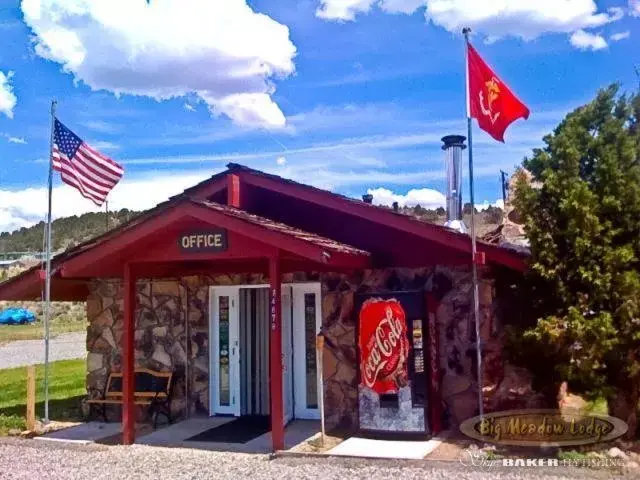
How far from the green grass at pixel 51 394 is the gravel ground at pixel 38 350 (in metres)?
1.37

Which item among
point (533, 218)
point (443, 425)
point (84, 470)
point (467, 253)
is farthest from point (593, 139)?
point (84, 470)

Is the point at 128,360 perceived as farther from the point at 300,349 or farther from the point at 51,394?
the point at 51,394

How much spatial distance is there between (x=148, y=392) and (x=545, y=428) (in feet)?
20.6

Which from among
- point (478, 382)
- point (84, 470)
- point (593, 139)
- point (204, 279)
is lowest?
point (84, 470)

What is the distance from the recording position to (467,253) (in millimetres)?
10305

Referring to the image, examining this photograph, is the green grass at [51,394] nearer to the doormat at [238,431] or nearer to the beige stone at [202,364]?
the beige stone at [202,364]

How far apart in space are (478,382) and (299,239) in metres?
2.99

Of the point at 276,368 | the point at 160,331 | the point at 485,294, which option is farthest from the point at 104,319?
the point at 485,294

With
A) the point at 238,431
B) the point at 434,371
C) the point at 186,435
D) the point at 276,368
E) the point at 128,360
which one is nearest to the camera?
the point at 276,368

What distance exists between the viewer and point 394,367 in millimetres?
9977

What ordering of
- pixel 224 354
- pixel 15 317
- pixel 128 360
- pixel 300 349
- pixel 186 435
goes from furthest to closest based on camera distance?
pixel 15 317
pixel 224 354
pixel 300 349
pixel 186 435
pixel 128 360

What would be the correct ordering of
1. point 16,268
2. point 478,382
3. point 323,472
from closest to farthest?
point 323,472 < point 478,382 < point 16,268

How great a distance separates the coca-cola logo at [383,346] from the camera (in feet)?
32.6

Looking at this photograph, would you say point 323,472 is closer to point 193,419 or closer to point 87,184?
point 193,419
